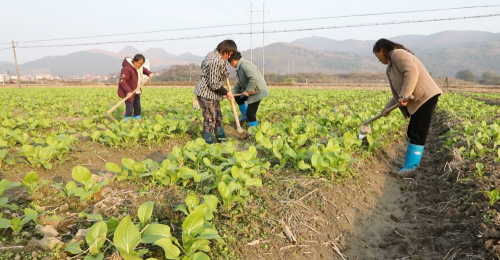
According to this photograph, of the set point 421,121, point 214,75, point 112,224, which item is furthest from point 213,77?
point 112,224

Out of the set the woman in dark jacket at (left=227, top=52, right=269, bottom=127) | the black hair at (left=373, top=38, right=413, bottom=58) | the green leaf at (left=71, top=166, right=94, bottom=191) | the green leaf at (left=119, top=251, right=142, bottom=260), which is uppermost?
the black hair at (left=373, top=38, right=413, bottom=58)

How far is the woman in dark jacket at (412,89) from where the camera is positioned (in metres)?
3.82

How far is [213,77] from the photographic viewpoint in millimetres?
4773

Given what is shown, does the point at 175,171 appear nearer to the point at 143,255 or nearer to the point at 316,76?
the point at 143,255

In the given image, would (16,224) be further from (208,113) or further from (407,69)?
(407,69)

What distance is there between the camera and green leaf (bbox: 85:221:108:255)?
1.77 m

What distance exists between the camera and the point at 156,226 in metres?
1.85

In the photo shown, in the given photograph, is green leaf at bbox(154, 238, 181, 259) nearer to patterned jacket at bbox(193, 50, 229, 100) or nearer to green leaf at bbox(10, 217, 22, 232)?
green leaf at bbox(10, 217, 22, 232)

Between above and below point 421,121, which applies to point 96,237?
below

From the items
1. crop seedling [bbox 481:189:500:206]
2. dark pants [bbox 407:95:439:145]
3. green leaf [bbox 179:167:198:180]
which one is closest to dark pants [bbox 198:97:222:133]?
green leaf [bbox 179:167:198:180]

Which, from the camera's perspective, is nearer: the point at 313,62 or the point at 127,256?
the point at 127,256

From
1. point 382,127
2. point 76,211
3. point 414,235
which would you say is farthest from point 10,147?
point 382,127

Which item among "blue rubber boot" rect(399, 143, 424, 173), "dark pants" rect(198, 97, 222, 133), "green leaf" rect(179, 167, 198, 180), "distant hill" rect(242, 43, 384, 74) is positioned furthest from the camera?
"distant hill" rect(242, 43, 384, 74)

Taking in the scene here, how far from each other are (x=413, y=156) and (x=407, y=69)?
1172 millimetres
